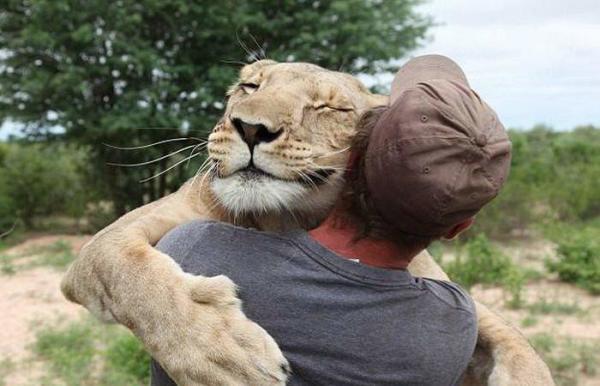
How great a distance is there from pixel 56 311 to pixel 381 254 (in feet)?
21.4

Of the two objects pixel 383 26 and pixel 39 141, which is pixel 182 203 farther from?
pixel 39 141

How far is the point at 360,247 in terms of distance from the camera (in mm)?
1790

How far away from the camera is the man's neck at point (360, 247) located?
1790mm

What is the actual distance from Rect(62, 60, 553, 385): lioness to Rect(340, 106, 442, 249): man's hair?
0.19 metres

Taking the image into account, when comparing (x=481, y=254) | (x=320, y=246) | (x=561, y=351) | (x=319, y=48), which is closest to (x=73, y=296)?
(x=320, y=246)

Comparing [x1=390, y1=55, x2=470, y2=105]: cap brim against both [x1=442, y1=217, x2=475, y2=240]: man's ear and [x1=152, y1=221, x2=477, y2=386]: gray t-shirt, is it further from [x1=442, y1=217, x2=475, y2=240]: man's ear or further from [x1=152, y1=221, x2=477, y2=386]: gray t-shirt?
[x1=152, y1=221, x2=477, y2=386]: gray t-shirt

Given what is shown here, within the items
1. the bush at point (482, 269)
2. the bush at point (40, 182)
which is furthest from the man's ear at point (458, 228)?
the bush at point (40, 182)

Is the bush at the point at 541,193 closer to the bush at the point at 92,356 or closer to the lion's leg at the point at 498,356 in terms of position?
the bush at the point at 92,356

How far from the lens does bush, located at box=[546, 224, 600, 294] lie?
8570mm

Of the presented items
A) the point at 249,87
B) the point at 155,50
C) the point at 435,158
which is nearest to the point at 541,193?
the point at 155,50

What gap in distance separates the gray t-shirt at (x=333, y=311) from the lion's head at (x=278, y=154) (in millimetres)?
210

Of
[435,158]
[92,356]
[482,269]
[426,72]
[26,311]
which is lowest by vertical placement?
[26,311]

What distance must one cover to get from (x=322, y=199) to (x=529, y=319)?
5531 mm

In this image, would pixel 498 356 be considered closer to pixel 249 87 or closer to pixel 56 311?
pixel 249 87
